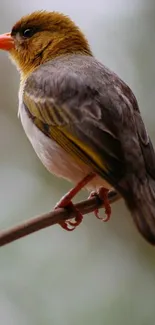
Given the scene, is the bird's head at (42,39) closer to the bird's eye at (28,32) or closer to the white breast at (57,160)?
the bird's eye at (28,32)

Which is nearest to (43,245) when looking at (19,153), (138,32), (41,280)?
(41,280)

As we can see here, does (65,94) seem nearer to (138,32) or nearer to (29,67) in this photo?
(29,67)

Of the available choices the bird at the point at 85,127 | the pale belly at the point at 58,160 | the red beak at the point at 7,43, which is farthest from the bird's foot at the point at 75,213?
the red beak at the point at 7,43

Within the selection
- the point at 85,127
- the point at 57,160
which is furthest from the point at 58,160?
the point at 85,127

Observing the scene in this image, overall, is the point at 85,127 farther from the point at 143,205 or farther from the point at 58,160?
the point at 143,205

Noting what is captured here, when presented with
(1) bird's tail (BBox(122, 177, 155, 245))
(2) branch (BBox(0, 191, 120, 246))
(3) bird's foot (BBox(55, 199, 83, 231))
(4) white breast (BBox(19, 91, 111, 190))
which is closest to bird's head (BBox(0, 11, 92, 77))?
(4) white breast (BBox(19, 91, 111, 190))

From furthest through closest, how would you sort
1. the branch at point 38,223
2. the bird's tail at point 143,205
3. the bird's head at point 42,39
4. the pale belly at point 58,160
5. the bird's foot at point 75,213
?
the bird's head at point 42,39 < the pale belly at point 58,160 < the bird's foot at point 75,213 < the bird's tail at point 143,205 < the branch at point 38,223

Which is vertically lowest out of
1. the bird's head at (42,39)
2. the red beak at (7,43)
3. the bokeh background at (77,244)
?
the bokeh background at (77,244)
